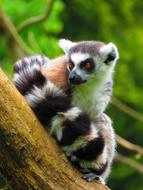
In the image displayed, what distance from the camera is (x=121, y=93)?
18.0m

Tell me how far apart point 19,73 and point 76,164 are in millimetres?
766

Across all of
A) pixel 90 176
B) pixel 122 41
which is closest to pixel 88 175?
pixel 90 176

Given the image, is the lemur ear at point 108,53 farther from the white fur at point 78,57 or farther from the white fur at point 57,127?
the white fur at point 57,127

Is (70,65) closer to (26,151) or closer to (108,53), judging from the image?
(108,53)

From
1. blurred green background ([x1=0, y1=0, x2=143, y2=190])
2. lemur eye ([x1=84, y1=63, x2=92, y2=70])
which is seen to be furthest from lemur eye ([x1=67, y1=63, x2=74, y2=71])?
blurred green background ([x1=0, y1=0, x2=143, y2=190])

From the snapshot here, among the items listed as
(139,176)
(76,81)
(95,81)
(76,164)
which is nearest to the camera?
(76,164)

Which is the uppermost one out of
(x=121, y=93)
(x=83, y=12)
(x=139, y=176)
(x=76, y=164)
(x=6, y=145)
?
(x=6, y=145)

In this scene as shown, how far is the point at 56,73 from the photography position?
6.28 m

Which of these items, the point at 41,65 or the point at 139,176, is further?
the point at 139,176

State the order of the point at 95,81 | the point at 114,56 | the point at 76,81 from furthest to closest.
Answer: the point at 114,56, the point at 95,81, the point at 76,81

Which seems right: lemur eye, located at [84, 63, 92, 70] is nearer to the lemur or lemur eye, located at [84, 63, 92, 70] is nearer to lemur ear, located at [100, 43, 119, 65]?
the lemur

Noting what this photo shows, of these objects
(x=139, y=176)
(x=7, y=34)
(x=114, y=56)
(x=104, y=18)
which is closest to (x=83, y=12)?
(x=104, y=18)

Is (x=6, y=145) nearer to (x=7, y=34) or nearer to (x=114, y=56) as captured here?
(x=114, y=56)

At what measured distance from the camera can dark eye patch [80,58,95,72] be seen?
6855mm
